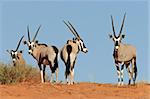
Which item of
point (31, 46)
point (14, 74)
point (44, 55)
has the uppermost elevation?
point (31, 46)

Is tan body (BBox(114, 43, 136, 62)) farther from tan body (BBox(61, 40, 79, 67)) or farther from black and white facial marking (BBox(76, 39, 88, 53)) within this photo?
tan body (BBox(61, 40, 79, 67))

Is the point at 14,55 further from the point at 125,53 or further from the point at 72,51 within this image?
the point at 125,53

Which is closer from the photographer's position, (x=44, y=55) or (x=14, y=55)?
(x=44, y=55)

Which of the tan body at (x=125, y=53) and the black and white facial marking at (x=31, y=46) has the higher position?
the black and white facial marking at (x=31, y=46)

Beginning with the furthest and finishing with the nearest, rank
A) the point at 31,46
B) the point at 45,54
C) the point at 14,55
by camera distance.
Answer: the point at 14,55 < the point at 31,46 < the point at 45,54

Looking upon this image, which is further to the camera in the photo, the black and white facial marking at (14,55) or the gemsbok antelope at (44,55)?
the black and white facial marking at (14,55)

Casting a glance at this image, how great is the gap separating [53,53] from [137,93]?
18.5ft

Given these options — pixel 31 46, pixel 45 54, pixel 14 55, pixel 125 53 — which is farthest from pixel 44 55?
pixel 14 55

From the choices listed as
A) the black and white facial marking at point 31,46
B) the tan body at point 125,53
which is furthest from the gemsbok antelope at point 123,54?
the black and white facial marking at point 31,46

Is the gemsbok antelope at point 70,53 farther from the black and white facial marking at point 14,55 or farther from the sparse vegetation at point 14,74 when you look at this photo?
the black and white facial marking at point 14,55

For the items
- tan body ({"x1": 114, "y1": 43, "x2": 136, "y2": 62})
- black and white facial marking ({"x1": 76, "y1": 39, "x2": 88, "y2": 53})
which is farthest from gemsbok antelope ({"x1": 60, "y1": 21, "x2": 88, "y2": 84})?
tan body ({"x1": 114, "y1": 43, "x2": 136, "y2": 62})

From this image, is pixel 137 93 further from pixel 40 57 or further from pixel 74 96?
pixel 40 57

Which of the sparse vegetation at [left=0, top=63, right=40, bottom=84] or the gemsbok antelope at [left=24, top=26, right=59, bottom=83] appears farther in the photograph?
the gemsbok antelope at [left=24, top=26, right=59, bottom=83]

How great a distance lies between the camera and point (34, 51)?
21.3m
